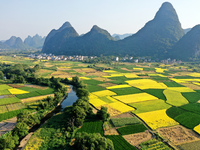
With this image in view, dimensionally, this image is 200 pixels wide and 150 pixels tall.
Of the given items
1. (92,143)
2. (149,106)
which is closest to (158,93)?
(149,106)

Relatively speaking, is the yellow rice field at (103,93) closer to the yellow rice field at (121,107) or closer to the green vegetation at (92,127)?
the yellow rice field at (121,107)

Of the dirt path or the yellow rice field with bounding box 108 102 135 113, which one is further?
the yellow rice field with bounding box 108 102 135 113

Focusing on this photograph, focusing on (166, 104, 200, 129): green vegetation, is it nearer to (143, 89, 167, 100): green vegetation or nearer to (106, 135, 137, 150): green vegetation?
(143, 89, 167, 100): green vegetation

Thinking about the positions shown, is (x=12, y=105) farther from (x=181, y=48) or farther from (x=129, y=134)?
(x=181, y=48)

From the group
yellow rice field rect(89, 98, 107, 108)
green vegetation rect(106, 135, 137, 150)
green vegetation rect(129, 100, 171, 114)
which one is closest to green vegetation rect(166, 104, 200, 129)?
green vegetation rect(129, 100, 171, 114)

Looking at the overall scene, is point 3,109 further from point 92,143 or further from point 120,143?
point 120,143

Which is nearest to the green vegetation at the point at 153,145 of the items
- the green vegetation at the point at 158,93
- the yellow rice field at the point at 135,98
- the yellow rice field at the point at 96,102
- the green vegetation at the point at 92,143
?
the green vegetation at the point at 92,143

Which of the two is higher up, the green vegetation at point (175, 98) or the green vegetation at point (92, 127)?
the green vegetation at point (175, 98)
